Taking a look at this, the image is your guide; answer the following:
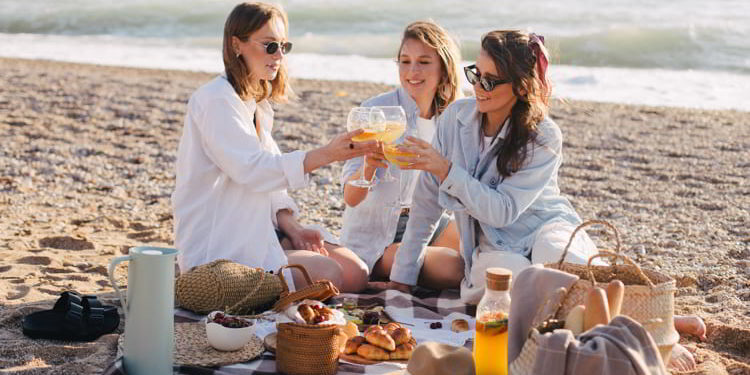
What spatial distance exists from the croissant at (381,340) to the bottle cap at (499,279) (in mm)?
582

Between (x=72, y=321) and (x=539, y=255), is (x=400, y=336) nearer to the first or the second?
(x=539, y=255)

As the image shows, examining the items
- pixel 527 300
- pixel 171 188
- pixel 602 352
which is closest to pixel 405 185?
pixel 527 300

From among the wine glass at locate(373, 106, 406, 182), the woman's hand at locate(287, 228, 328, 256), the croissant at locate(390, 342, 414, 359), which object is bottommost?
the croissant at locate(390, 342, 414, 359)

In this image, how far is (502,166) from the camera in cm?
424

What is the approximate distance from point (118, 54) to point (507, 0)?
15.2m

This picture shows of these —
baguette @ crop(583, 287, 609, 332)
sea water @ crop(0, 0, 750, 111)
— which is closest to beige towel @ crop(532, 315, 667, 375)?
baguette @ crop(583, 287, 609, 332)

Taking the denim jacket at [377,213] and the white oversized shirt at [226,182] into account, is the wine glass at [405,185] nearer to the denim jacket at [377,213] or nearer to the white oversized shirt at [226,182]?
the denim jacket at [377,213]

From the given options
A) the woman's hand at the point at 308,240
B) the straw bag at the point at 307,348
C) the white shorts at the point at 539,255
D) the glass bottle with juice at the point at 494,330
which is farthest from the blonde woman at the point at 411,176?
the glass bottle with juice at the point at 494,330

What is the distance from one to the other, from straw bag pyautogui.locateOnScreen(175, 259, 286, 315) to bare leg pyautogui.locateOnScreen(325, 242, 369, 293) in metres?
0.56

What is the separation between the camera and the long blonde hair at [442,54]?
4664 mm

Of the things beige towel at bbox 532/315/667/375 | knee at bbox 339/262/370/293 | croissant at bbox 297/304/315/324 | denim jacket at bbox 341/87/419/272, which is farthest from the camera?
denim jacket at bbox 341/87/419/272

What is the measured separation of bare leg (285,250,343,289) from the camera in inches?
173

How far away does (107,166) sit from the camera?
7.59 metres

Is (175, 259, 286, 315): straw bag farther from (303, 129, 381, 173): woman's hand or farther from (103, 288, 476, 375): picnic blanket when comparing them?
(303, 129, 381, 173): woman's hand
